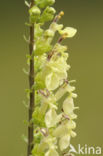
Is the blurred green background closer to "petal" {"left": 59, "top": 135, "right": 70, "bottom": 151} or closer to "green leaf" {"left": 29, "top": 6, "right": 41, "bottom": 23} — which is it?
"petal" {"left": 59, "top": 135, "right": 70, "bottom": 151}

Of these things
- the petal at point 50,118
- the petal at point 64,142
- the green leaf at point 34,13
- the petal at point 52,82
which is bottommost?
the petal at point 64,142

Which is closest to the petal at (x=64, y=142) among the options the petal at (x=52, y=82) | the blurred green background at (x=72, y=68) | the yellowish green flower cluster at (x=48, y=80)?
the yellowish green flower cluster at (x=48, y=80)

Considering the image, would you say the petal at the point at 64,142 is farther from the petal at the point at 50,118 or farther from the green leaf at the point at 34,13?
the green leaf at the point at 34,13

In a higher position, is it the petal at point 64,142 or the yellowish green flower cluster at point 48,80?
the yellowish green flower cluster at point 48,80

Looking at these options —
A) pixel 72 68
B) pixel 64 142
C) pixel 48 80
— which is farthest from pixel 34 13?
pixel 72 68

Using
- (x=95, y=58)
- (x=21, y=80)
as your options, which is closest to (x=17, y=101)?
(x=21, y=80)

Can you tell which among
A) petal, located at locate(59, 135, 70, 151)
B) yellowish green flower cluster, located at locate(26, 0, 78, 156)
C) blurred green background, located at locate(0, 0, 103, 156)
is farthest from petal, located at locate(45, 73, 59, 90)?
blurred green background, located at locate(0, 0, 103, 156)
